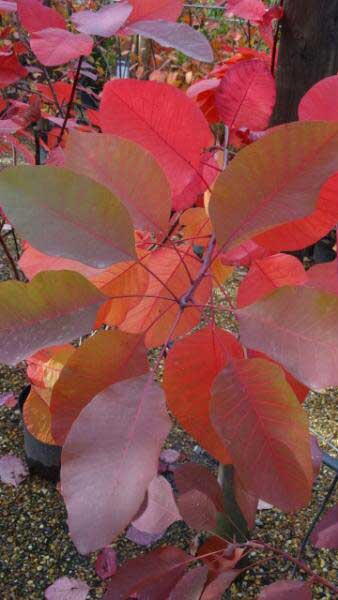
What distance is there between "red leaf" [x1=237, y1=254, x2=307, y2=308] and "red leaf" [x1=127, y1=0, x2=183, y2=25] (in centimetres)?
22

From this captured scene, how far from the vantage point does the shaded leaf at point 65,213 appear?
282 millimetres

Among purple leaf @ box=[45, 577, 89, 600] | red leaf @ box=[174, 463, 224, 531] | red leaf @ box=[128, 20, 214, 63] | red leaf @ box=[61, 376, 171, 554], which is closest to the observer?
red leaf @ box=[61, 376, 171, 554]

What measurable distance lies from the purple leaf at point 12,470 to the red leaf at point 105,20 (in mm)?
1195

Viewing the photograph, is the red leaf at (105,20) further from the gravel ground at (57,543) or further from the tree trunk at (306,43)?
the gravel ground at (57,543)

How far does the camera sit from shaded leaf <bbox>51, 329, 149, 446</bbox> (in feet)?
1.03

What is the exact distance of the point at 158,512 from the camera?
2.16ft

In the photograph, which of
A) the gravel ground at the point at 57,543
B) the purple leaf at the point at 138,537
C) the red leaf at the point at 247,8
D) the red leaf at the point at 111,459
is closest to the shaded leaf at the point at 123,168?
the red leaf at the point at 111,459

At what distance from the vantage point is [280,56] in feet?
3.02

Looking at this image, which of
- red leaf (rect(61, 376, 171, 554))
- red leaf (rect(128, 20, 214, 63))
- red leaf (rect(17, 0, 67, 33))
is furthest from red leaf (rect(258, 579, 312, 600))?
red leaf (rect(17, 0, 67, 33))

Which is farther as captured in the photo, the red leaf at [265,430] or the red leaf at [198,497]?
the red leaf at [198,497]

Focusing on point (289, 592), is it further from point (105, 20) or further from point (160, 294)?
point (105, 20)

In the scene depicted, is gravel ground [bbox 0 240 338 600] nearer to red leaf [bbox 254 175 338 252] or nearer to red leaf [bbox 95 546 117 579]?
red leaf [bbox 95 546 117 579]

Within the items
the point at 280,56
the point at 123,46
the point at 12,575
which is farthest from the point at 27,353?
the point at 123,46

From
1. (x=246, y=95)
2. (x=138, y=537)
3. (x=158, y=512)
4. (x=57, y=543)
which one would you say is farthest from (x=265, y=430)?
(x=57, y=543)
